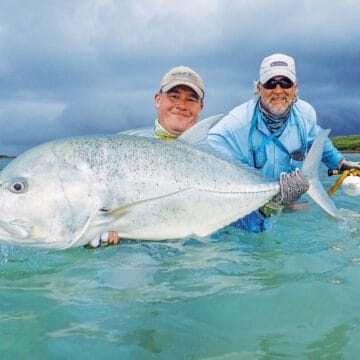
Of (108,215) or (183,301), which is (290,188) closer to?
(183,301)

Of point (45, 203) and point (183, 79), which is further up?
point (183, 79)

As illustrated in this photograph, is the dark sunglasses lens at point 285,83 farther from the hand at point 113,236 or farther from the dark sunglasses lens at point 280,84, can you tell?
the hand at point 113,236

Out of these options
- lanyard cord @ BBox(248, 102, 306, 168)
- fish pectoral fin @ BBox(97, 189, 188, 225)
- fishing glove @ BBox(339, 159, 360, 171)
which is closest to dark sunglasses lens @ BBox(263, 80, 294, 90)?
lanyard cord @ BBox(248, 102, 306, 168)

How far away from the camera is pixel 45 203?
3.07 meters

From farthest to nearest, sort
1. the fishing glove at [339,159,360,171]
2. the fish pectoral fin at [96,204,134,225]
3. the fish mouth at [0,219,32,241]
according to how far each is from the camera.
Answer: the fishing glove at [339,159,360,171]
the fish pectoral fin at [96,204,134,225]
the fish mouth at [0,219,32,241]

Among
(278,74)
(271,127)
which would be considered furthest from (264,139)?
(278,74)

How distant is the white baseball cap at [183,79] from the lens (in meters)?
5.12

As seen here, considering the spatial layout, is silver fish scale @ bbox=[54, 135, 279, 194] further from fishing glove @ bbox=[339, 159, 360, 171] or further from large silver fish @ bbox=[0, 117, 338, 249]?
fishing glove @ bbox=[339, 159, 360, 171]

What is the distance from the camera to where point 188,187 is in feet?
11.3

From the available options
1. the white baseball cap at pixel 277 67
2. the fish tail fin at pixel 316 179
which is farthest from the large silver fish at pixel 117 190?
the white baseball cap at pixel 277 67

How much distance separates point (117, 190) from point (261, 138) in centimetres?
316

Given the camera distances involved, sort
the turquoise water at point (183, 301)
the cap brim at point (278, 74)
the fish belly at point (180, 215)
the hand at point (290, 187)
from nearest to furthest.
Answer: the turquoise water at point (183, 301) < the fish belly at point (180, 215) < the hand at point (290, 187) < the cap brim at point (278, 74)

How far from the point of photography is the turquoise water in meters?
2.51

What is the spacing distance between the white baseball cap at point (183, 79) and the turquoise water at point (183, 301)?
Answer: 5.20 ft
